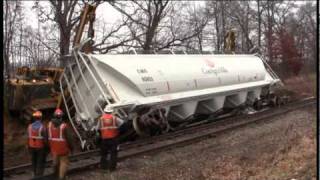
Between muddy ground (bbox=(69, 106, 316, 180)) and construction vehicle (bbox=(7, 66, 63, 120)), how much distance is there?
196 inches

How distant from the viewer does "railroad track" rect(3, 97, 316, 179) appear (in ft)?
38.3

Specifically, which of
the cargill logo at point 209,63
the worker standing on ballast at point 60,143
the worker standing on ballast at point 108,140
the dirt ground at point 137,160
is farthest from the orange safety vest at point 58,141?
the cargill logo at point 209,63

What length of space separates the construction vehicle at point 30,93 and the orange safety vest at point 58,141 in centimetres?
577

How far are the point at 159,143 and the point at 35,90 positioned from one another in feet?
15.1

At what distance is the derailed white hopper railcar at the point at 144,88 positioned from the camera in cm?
1548

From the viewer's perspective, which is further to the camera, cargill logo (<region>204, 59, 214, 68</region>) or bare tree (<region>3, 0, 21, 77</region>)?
bare tree (<region>3, 0, 21, 77</region>)

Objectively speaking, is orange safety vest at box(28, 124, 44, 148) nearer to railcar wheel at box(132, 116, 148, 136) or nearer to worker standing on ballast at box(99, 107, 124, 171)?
worker standing on ballast at box(99, 107, 124, 171)

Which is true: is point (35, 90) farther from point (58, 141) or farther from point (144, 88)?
point (58, 141)

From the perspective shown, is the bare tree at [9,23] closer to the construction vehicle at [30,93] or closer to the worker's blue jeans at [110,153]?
the construction vehicle at [30,93]

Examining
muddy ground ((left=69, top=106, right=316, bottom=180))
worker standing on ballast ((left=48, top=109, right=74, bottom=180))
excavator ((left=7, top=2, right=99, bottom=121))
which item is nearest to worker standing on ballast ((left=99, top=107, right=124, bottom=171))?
muddy ground ((left=69, top=106, right=316, bottom=180))

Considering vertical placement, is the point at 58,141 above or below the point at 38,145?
above

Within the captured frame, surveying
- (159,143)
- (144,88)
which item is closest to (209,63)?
(144,88)

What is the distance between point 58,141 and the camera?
10.8m

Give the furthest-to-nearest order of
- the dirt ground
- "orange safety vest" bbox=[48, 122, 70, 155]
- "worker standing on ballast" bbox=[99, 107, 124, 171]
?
1. "worker standing on ballast" bbox=[99, 107, 124, 171]
2. the dirt ground
3. "orange safety vest" bbox=[48, 122, 70, 155]
